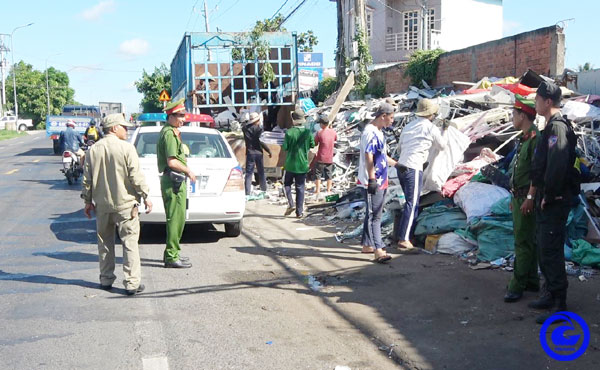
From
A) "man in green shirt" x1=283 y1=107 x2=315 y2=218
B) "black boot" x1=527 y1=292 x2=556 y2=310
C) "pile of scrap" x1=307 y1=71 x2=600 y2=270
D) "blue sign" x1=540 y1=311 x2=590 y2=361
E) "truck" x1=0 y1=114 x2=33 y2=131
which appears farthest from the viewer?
"truck" x1=0 y1=114 x2=33 y2=131

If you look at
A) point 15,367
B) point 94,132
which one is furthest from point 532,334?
point 94,132

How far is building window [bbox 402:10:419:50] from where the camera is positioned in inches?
1718

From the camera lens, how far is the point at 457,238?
759cm

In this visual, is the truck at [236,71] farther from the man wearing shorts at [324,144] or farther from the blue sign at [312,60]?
the blue sign at [312,60]

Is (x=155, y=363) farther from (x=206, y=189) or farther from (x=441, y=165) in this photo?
(x=441, y=165)

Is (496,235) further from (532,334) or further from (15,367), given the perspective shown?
(15,367)

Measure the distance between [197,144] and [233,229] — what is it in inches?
55.5

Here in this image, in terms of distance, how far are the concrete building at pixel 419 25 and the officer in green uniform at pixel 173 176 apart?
37.4 m

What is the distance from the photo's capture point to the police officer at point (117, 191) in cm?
592

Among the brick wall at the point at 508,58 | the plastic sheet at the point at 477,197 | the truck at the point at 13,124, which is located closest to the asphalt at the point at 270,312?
the plastic sheet at the point at 477,197

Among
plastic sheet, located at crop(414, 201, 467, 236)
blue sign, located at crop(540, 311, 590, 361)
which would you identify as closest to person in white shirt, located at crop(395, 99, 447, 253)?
plastic sheet, located at crop(414, 201, 467, 236)

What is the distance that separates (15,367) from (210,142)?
5.49 meters

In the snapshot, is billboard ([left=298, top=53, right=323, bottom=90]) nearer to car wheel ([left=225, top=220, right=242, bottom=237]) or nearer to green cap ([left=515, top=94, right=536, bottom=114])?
car wheel ([left=225, top=220, right=242, bottom=237])

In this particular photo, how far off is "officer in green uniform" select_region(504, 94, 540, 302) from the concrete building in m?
38.0
